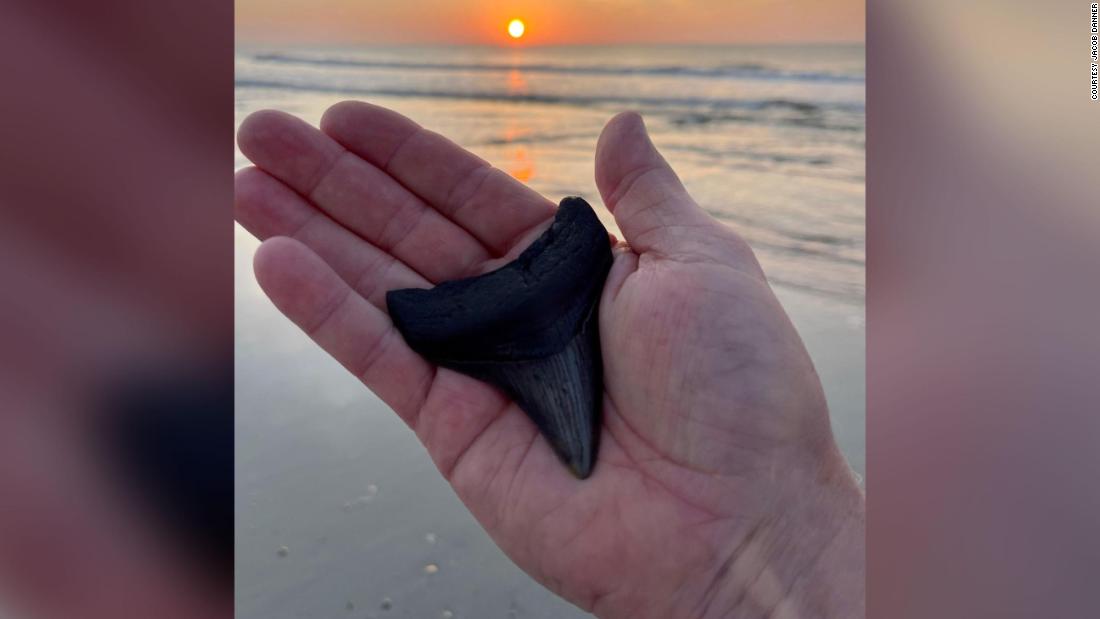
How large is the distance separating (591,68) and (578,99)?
2.92 ft

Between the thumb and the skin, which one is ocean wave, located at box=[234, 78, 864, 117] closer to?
the thumb

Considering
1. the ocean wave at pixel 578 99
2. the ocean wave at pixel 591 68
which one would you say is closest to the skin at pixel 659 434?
the ocean wave at pixel 578 99

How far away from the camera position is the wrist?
4.93ft

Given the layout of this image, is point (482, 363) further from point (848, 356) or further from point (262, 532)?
point (848, 356)

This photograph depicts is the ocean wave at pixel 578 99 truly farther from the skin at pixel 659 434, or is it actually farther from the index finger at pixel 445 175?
the skin at pixel 659 434

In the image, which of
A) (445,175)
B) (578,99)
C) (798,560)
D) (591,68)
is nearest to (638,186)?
(445,175)

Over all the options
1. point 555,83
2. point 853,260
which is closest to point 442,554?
point 853,260

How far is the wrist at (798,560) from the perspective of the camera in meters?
1.50

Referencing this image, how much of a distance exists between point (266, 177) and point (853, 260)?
3.02 metres

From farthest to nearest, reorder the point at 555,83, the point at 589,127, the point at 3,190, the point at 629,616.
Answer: the point at 555,83 → the point at 589,127 → the point at 629,616 → the point at 3,190

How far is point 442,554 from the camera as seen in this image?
213cm

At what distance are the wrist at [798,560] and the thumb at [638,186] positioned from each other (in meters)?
0.65

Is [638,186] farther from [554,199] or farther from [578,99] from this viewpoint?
[578,99]

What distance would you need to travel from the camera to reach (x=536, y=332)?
5.68 ft
